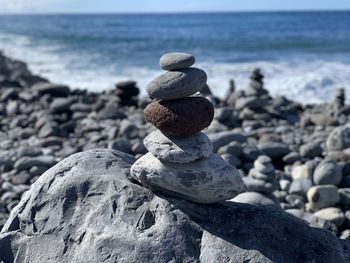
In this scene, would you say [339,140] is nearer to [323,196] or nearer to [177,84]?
[323,196]

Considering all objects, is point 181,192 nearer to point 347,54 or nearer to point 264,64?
point 264,64

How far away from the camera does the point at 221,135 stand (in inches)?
340

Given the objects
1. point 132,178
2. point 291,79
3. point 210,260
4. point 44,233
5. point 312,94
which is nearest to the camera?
point 210,260

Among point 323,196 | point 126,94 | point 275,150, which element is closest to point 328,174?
point 323,196

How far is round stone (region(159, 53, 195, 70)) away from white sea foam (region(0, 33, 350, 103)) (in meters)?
12.6

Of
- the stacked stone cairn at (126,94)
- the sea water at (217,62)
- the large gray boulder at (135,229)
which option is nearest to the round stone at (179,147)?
the large gray boulder at (135,229)

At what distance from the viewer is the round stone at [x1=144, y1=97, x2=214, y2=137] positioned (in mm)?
Result: 3641

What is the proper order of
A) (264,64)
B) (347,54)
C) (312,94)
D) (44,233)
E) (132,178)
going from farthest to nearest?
(347,54), (264,64), (312,94), (132,178), (44,233)

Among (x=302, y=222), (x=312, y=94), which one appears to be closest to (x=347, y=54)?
Answer: (x=312, y=94)

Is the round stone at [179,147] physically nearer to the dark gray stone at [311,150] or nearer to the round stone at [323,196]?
the round stone at [323,196]

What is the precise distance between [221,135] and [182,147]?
16.5ft

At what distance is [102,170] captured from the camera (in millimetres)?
3883

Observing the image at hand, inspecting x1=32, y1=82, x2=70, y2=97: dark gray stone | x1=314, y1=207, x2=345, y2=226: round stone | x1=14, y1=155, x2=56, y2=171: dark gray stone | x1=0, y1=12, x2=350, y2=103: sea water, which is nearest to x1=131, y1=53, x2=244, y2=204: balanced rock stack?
x1=314, y1=207, x2=345, y2=226: round stone

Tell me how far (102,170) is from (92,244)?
1.96ft
